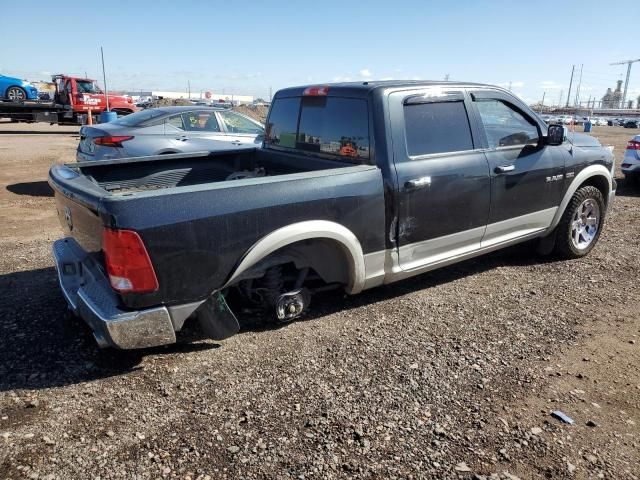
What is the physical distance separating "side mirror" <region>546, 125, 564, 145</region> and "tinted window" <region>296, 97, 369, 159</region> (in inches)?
81.8

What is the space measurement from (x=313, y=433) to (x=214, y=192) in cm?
147

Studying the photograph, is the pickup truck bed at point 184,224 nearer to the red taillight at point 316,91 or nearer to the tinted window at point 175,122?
the red taillight at point 316,91

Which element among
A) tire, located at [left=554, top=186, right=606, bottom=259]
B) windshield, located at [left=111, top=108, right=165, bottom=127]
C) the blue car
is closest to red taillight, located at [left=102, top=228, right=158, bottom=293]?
tire, located at [left=554, top=186, right=606, bottom=259]

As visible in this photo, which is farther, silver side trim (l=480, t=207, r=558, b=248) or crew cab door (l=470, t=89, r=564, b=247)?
silver side trim (l=480, t=207, r=558, b=248)

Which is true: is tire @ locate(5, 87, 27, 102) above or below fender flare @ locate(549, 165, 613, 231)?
above

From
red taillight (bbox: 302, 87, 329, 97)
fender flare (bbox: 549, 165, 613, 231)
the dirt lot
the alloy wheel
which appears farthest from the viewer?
the alloy wheel

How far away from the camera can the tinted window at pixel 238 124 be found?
28.0 ft

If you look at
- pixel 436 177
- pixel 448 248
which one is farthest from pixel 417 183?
pixel 448 248

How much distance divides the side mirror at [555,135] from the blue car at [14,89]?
85.7 ft

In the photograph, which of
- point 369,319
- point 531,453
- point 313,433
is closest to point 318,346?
point 369,319

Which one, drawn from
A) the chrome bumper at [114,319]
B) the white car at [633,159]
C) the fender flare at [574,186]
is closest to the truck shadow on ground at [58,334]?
the chrome bumper at [114,319]

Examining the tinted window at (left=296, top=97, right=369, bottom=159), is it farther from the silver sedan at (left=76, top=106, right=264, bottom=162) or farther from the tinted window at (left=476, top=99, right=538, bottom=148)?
the silver sedan at (left=76, top=106, right=264, bottom=162)

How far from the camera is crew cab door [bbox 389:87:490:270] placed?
12.3 feet

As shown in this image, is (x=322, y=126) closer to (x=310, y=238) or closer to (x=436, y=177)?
(x=436, y=177)
